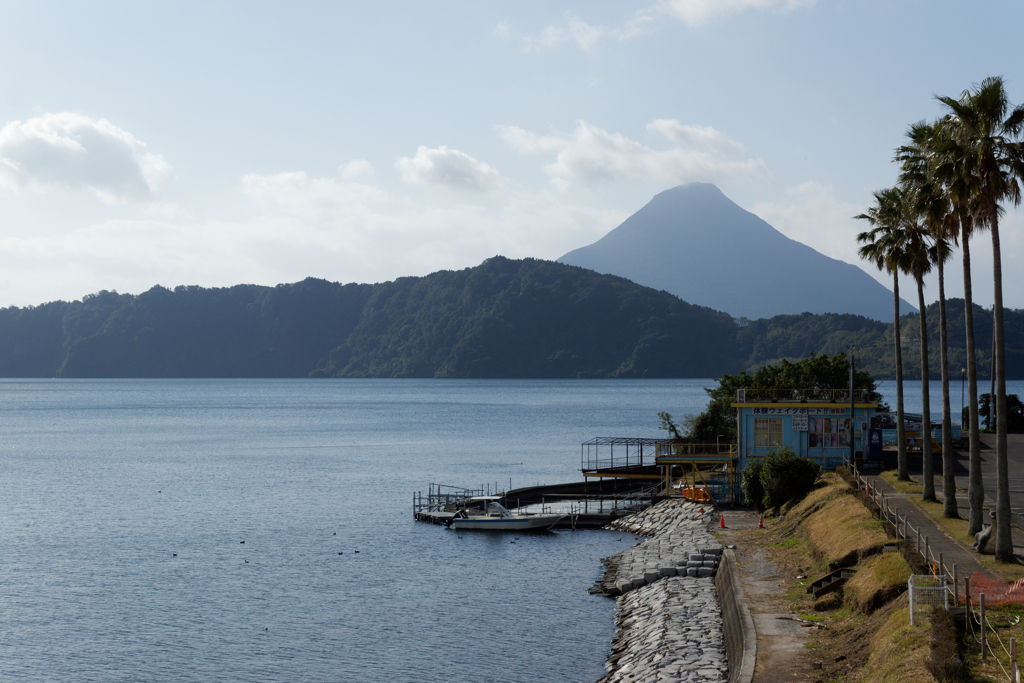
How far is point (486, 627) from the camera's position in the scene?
114ft

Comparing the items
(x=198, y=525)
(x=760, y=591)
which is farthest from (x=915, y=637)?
(x=198, y=525)

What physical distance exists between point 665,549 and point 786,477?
7683 mm

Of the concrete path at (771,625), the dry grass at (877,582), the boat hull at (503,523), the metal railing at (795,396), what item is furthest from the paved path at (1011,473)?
the boat hull at (503,523)

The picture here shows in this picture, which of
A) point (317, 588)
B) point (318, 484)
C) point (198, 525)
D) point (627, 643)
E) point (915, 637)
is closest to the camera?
point (915, 637)

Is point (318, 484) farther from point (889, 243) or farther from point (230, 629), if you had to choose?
point (889, 243)

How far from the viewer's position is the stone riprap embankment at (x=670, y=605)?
85.0ft

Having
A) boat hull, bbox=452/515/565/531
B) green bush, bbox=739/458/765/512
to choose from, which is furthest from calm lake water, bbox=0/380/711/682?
green bush, bbox=739/458/765/512

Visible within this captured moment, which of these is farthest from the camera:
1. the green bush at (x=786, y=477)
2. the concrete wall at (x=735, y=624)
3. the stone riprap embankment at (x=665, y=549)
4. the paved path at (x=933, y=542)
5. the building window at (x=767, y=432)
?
the building window at (x=767, y=432)

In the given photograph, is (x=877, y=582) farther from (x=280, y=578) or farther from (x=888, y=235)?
(x=280, y=578)

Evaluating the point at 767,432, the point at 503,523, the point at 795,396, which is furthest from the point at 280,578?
the point at 795,396

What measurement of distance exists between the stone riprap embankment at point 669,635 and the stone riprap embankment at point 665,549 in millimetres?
1153

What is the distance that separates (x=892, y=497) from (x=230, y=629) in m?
28.8

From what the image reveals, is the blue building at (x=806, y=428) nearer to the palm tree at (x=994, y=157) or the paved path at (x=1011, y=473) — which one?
the paved path at (x=1011, y=473)

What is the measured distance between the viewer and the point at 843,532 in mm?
30594
